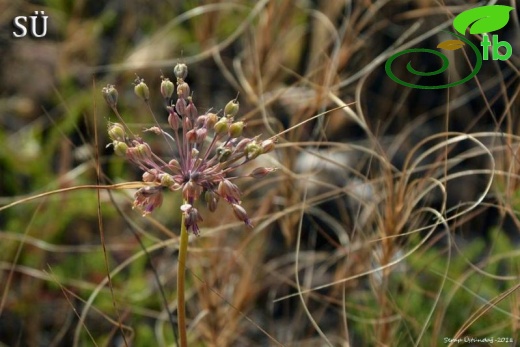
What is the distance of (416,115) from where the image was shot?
299 cm

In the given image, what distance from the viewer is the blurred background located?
1.96 meters

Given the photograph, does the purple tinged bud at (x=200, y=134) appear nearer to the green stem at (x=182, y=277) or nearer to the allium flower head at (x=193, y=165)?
the allium flower head at (x=193, y=165)

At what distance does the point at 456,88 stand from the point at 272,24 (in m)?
0.78

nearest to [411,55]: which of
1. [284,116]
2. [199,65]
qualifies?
[284,116]

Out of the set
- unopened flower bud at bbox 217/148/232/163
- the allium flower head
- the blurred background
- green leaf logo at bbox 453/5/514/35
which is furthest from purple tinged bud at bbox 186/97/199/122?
green leaf logo at bbox 453/5/514/35

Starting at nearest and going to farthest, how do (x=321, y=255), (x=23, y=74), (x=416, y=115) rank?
1. (x=321, y=255)
2. (x=416, y=115)
3. (x=23, y=74)

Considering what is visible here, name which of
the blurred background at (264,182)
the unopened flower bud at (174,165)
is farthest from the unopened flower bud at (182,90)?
the blurred background at (264,182)

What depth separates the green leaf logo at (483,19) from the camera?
6.10 ft

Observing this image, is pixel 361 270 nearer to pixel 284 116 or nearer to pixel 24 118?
pixel 284 116

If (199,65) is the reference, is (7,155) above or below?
below

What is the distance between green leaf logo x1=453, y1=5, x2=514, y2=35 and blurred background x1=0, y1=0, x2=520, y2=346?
5.9 inches

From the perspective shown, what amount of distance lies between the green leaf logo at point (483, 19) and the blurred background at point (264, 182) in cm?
15

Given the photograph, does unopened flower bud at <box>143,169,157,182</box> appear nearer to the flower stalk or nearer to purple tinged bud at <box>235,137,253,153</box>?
the flower stalk

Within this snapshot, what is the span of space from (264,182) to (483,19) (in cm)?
62
